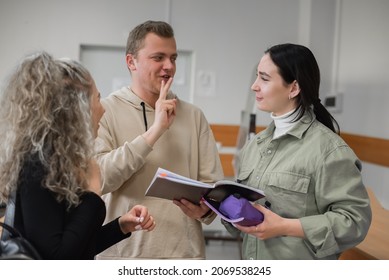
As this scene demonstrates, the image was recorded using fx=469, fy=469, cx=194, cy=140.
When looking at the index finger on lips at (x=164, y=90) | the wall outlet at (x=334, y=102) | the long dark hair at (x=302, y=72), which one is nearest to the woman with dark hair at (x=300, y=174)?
the long dark hair at (x=302, y=72)

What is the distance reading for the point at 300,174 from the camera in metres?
1.17

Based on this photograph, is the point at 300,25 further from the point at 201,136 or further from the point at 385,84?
the point at 201,136

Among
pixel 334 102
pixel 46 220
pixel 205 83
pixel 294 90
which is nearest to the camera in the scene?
pixel 46 220

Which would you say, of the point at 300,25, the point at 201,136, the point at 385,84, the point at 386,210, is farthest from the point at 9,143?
the point at 300,25

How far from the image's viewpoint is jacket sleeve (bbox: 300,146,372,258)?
1126mm

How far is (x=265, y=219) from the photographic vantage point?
1.12 meters

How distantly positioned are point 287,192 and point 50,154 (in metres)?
0.59

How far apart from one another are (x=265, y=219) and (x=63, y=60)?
587mm

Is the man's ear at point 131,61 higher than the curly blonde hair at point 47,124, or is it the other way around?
the man's ear at point 131,61

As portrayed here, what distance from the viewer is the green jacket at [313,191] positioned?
1.13 meters

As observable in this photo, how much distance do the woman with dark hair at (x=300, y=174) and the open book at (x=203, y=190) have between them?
0.05 meters

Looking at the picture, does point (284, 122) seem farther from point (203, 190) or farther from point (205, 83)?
point (205, 83)

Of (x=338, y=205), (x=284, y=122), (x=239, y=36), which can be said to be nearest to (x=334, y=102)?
(x=239, y=36)

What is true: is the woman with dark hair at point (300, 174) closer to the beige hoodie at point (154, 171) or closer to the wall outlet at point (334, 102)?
the beige hoodie at point (154, 171)
